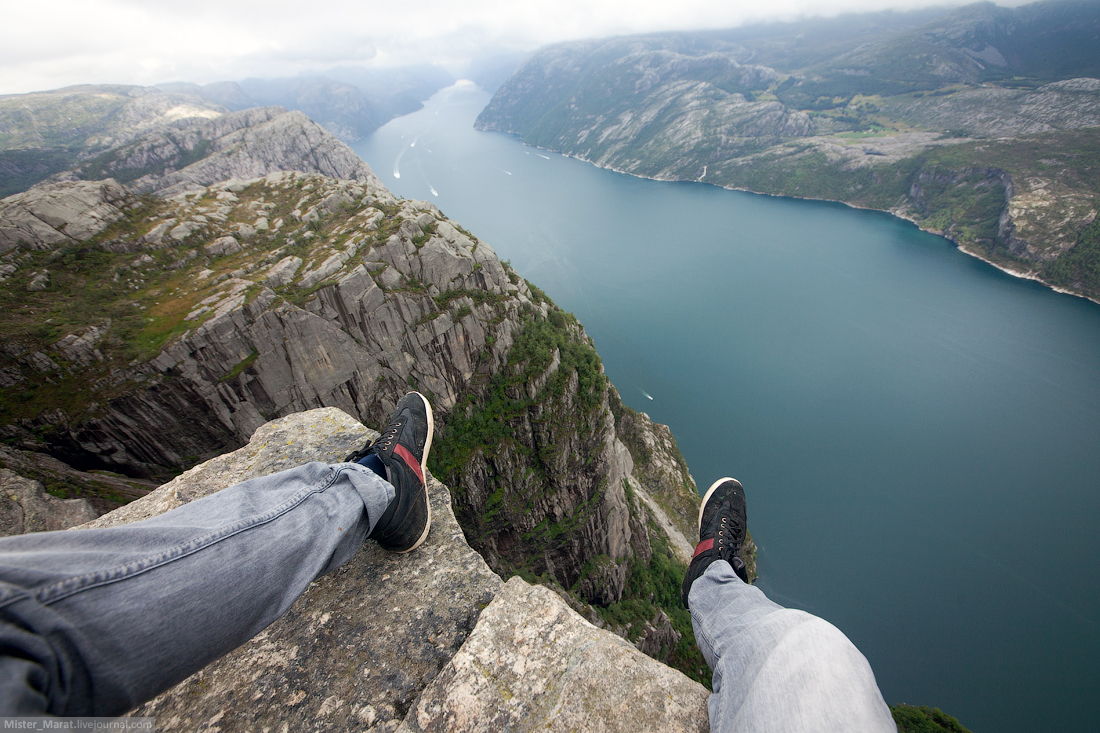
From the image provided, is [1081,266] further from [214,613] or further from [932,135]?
[214,613]

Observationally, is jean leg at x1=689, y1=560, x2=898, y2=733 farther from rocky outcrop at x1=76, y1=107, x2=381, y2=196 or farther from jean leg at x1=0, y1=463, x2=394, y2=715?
rocky outcrop at x1=76, y1=107, x2=381, y2=196

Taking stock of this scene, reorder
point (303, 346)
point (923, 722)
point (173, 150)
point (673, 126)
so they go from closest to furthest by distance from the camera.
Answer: point (303, 346) < point (923, 722) < point (173, 150) < point (673, 126)

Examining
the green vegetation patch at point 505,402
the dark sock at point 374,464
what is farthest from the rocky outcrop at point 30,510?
the green vegetation patch at point 505,402

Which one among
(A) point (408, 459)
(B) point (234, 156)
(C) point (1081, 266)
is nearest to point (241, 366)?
(A) point (408, 459)

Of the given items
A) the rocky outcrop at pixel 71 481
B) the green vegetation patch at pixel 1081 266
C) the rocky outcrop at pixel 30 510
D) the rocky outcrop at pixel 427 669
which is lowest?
the green vegetation patch at pixel 1081 266

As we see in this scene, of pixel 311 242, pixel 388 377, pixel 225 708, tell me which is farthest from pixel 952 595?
pixel 311 242

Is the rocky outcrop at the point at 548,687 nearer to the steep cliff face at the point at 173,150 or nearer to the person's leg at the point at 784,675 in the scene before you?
the person's leg at the point at 784,675
